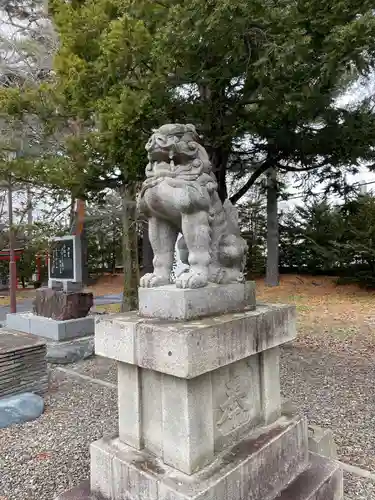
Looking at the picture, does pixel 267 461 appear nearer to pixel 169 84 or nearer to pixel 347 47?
pixel 347 47

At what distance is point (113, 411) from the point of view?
365cm

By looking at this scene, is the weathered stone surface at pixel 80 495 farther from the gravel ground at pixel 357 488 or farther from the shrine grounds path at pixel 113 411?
the gravel ground at pixel 357 488

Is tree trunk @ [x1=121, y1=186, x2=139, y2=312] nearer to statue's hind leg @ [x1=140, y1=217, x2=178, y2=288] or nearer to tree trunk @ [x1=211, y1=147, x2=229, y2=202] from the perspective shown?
tree trunk @ [x1=211, y1=147, x2=229, y2=202]

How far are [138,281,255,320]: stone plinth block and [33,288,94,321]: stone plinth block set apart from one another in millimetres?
4743

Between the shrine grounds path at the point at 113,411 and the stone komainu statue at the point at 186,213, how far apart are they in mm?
1577

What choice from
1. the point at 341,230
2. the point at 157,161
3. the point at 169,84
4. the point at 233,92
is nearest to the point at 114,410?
the point at 157,161

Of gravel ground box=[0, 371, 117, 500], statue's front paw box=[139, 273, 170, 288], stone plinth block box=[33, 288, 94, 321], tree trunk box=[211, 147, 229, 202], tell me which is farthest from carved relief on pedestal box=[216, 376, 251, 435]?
stone plinth block box=[33, 288, 94, 321]

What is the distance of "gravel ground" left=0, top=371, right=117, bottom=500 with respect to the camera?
8.22ft

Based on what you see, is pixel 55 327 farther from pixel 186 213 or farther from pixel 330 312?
pixel 330 312

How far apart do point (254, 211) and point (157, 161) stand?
42.3 feet

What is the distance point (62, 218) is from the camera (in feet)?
30.2

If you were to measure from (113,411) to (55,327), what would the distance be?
297cm

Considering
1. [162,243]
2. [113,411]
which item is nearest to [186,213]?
[162,243]

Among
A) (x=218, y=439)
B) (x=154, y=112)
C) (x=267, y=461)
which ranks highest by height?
(x=154, y=112)
